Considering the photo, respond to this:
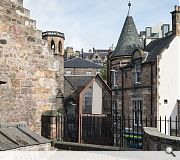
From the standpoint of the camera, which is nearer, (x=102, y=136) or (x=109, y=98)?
(x=102, y=136)

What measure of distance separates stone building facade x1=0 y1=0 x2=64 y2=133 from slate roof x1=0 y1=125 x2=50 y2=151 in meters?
0.27

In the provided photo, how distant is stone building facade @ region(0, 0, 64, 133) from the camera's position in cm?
852

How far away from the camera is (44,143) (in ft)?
26.8

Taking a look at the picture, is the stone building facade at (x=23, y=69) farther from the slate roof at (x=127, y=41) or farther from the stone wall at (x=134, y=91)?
the slate roof at (x=127, y=41)

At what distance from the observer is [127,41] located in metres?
31.0

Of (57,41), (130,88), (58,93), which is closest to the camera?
(58,93)

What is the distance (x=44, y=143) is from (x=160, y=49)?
18.2 m

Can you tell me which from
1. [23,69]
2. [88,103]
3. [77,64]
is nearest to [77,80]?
[77,64]

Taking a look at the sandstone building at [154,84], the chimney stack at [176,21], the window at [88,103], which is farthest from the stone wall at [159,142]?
the window at [88,103]

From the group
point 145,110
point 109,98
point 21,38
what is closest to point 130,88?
point 145,110

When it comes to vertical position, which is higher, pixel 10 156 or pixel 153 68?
pixel 153 68

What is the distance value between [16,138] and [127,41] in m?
→ 24.7

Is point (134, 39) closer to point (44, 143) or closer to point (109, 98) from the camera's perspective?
point (109, 98)

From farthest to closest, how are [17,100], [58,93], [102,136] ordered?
[102,136] < [58,93] < [17,100]
